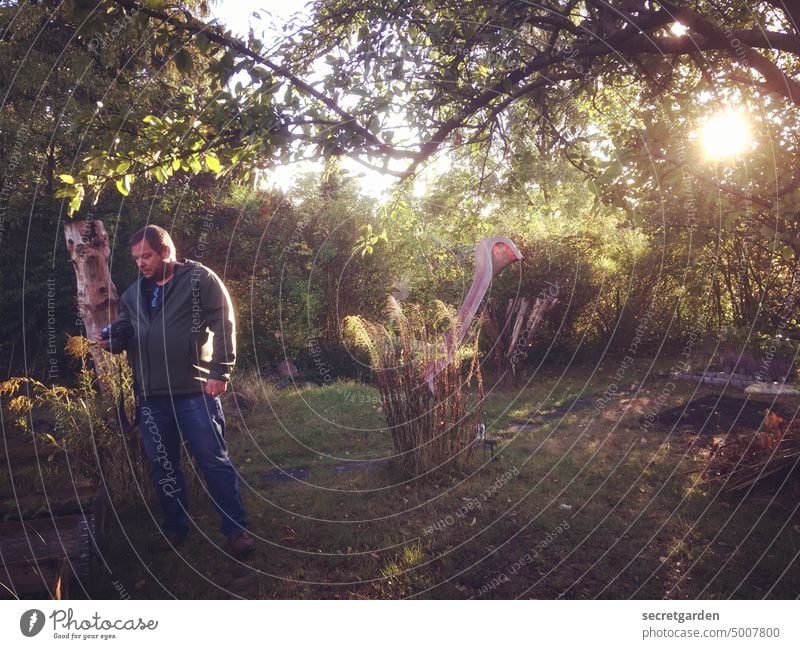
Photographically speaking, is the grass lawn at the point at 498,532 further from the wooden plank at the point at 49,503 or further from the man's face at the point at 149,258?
the man's face at the point at 149,258

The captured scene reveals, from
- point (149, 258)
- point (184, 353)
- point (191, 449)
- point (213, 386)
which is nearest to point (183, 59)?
point (149, 258)

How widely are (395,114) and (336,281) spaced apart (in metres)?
8.63

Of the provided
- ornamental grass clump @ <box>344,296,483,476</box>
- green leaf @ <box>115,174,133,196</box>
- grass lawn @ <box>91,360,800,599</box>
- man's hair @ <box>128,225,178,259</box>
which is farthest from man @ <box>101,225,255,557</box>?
ornamental grass clump @ <box>344,296,483,476</box>

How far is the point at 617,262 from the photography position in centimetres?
1214

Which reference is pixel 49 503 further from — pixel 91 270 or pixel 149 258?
pixel 91 270

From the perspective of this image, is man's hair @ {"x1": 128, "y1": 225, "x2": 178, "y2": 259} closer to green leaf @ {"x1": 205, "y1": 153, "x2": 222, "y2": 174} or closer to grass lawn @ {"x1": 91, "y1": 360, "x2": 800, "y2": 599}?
green leaf @ {"x1": 205, "y1": 153, "x2": 222, "y2": 174}

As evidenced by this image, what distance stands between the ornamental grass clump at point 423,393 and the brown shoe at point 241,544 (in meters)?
1.74

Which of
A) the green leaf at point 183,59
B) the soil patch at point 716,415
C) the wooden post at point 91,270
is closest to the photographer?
the green leaf at point 183,59

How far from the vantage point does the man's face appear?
3.62 metres

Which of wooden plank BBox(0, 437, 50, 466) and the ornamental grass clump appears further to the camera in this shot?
the ornamental grass clump

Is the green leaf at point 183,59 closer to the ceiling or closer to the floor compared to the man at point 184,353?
closer to the ceiling

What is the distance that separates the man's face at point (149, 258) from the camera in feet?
11.9

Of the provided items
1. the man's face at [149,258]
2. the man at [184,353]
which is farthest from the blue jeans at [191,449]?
the man's face at [149,258]

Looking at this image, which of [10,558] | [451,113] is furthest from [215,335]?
[451,113]
